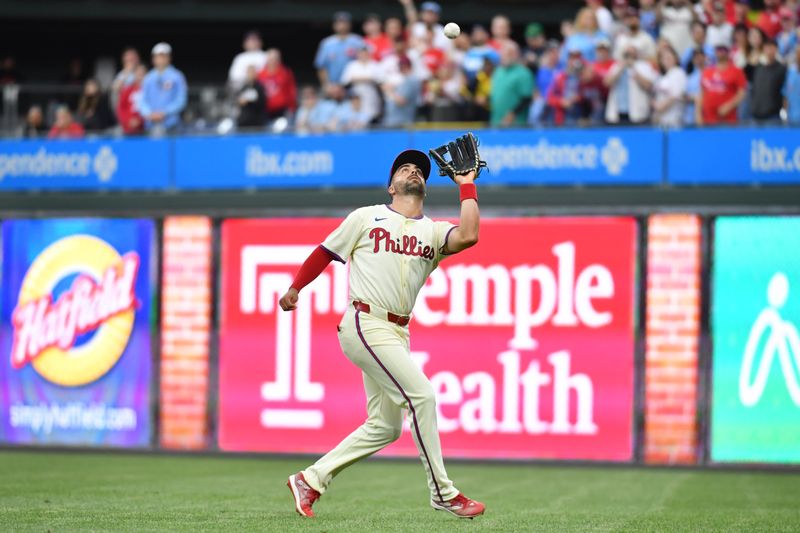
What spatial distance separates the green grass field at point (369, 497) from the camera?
8.38 meters

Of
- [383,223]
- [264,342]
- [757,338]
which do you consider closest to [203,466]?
[264,342]

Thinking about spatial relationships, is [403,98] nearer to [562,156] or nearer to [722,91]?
[562,156]

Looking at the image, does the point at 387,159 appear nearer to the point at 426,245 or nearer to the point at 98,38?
the point at 426,245

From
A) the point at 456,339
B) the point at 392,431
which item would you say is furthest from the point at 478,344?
the point at 392,431

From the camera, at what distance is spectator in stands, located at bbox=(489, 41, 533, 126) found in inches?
663

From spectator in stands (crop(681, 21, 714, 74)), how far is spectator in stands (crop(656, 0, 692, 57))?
202mm

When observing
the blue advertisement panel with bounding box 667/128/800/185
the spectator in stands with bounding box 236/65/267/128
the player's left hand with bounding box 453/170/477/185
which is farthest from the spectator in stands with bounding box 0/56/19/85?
the player's left hand with bounding box 453/170/477/185

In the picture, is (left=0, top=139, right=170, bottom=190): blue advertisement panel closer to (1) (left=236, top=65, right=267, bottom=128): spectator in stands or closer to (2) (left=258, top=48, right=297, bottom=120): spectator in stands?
(1) (left=236, top=65, right=267, bottom=128): spectator in stands

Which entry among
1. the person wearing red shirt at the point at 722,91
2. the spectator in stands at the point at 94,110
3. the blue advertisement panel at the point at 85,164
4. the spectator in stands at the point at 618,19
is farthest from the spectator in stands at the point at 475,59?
the spectator in stands at the point at 94,110

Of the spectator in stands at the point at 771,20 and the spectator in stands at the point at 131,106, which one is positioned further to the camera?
the spectator in stands at the point at 131,106

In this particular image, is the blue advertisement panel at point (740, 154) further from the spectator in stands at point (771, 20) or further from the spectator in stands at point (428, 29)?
the spectator in stands at point (428, 29)

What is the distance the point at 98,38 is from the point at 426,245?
18963 mm

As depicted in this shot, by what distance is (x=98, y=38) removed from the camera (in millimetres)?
26281

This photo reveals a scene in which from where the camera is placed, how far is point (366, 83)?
17.9 metres
